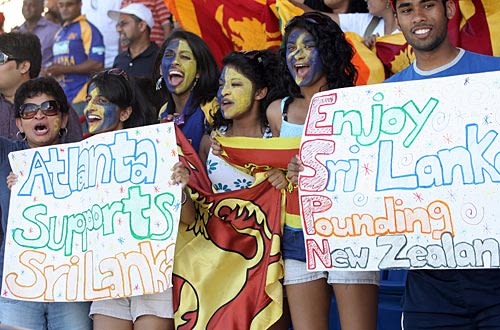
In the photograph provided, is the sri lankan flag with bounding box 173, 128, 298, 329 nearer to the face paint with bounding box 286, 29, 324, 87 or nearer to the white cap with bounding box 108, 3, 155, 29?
the face paint with bounding box 286, 29, 324, 87

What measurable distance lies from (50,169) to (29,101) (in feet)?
1.34

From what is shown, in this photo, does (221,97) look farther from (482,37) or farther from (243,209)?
(482,37)

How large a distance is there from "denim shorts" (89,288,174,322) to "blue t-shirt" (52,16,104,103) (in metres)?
3.67

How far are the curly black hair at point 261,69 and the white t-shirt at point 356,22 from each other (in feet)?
3.50

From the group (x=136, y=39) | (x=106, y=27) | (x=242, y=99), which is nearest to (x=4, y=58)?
(x=136, y=39)

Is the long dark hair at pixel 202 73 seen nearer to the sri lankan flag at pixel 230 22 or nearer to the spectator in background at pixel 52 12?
the sri lankan flag at pixel 230 22

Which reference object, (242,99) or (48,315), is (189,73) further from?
(48,315)

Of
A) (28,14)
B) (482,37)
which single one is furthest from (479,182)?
(28,14)

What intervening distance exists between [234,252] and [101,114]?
110 centimetres

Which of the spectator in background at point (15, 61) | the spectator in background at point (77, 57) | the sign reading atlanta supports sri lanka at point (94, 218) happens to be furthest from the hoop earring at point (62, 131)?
the spectator in background at point (77, 57)

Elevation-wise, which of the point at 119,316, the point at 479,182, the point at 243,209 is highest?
the point at 479,182

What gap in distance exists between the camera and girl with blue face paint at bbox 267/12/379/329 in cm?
448

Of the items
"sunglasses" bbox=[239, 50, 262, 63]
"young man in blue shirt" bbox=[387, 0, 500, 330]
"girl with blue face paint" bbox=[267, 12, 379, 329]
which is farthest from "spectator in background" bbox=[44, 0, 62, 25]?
"young man in blue shirt" bbox=[387, 0, 500, 330]

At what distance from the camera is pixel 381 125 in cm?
426
